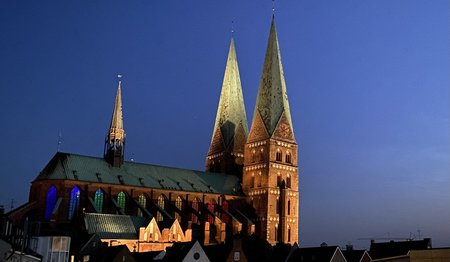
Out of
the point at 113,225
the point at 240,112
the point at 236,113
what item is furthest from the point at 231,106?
the point at 113,225

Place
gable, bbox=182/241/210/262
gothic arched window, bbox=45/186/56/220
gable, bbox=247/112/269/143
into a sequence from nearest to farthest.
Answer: gable, bbox=182/241/210/262
gothic arched window, bbox=45/186/56/220
gable, bbox=247/112/269/143

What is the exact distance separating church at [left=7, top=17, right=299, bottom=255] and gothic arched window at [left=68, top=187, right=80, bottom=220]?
14 centimetres

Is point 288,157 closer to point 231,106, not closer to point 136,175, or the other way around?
point 231,106

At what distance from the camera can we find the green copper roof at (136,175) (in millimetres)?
85000

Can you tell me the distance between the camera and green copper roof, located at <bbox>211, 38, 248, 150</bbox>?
11344 cm

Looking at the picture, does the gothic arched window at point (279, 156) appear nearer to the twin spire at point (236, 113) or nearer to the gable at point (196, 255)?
the twin spire at point (236, 113)

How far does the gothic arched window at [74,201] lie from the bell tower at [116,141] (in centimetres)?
979

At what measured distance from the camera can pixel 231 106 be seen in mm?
114250

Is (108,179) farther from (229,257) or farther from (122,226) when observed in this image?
(229,257)

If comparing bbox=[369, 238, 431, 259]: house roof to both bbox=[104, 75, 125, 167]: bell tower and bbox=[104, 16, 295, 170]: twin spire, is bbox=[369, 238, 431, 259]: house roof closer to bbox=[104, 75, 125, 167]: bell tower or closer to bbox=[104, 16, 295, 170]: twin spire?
bbox=[104, 16, 295, 170]: twin spire

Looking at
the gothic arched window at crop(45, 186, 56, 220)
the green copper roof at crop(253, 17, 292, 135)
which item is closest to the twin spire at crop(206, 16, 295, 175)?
the green copper roof at crop(253, 17, 292, 135)

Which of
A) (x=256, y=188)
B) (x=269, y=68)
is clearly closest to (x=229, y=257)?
(x=256, y=188)

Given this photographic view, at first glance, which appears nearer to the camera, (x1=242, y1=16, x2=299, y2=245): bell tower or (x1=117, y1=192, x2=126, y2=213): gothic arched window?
(x1=117, y1=192, x2=126, y2=213): gothic arched window

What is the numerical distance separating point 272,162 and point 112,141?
92.7ft
